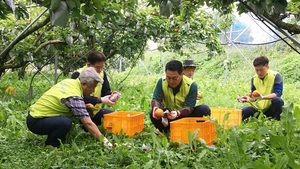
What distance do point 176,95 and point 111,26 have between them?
396cm

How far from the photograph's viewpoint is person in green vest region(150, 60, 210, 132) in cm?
405

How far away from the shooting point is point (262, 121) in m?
4.23

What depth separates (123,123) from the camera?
433 cm

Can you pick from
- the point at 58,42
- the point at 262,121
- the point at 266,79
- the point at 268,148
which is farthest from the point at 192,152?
the point at 58,42

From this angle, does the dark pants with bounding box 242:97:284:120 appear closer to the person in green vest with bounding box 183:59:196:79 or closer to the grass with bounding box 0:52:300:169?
the grass with bounding box 0:52:300:169

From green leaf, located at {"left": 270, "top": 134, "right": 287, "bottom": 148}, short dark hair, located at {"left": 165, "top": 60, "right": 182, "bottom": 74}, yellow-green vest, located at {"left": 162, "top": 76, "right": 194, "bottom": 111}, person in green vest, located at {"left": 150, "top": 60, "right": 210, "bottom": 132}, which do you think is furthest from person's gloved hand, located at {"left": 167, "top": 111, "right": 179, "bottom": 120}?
green leaf, located at {"left": 270, "top": 134, "right": 287, "bottom": 148}

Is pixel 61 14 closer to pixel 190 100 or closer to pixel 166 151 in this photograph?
pixel 166 151

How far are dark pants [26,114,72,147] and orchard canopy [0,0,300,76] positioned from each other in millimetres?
930

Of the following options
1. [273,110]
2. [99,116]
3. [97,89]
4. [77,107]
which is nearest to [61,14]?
[77,107]

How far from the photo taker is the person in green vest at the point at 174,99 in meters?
4.05

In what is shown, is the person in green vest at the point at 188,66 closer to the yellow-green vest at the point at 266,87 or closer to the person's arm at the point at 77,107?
the yellow-green vest at the point at 266,87

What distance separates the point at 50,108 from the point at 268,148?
2.02 m

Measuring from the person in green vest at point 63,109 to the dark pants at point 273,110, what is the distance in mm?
2091

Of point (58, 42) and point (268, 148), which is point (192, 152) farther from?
point (58, 42)
